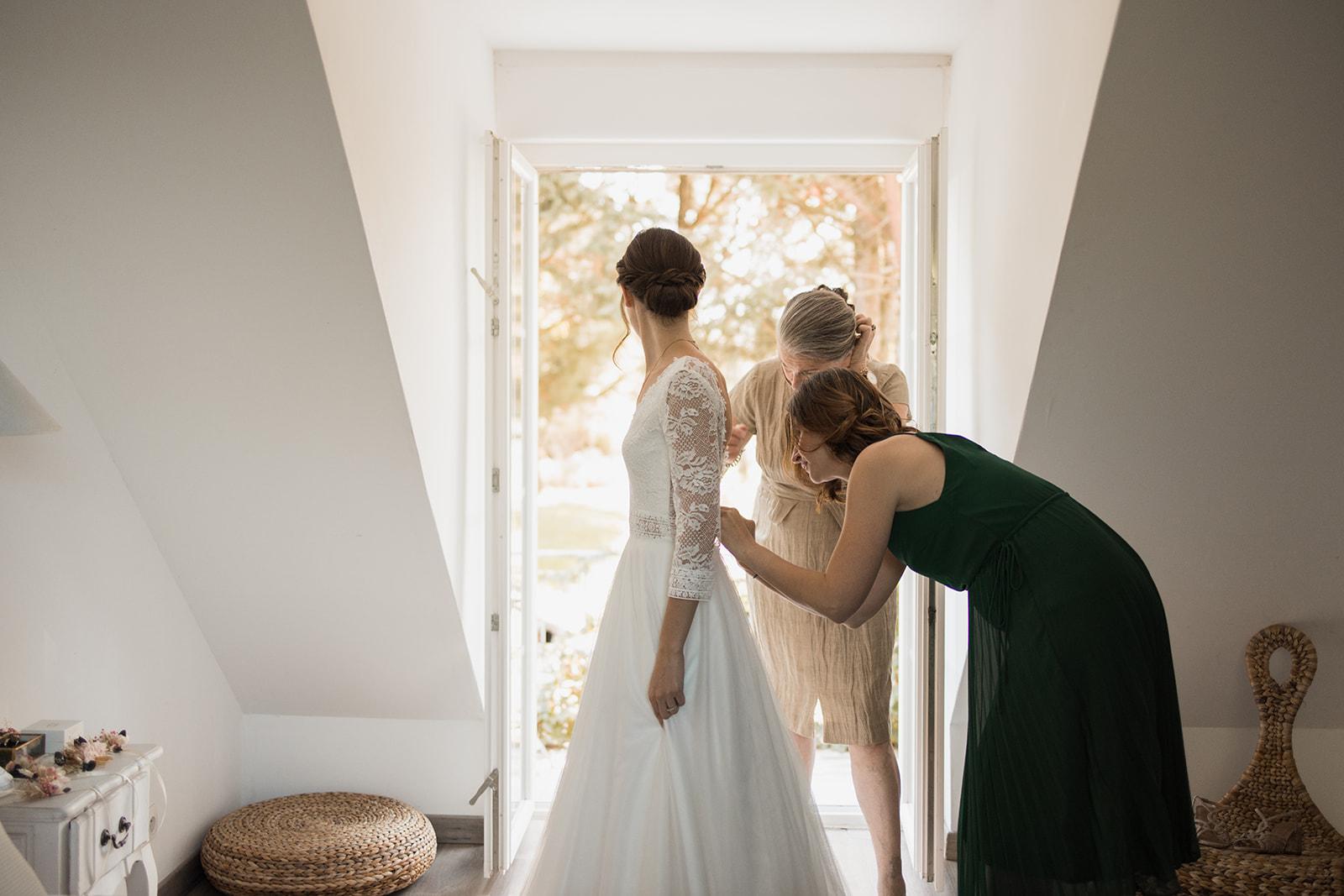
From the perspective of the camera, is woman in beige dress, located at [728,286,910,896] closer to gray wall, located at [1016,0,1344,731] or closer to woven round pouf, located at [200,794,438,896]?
gray wall, located at [1016,0,1344,731]

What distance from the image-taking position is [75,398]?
2.62 meters

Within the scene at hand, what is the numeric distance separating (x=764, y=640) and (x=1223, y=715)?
143 cm

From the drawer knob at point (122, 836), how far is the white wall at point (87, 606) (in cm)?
40

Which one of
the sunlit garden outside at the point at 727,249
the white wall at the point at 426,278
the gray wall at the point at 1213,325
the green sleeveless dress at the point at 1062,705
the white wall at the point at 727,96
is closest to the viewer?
the green sleeveless dress at the point at 1062,705

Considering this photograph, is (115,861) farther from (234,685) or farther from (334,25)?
(334,25)

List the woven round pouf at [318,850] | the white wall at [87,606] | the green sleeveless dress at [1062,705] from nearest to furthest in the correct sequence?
the green sleeveless dress at [1062,705]
the white wall at [87,606]
the woven round pouf at [318,850]

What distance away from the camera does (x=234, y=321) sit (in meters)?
2.43

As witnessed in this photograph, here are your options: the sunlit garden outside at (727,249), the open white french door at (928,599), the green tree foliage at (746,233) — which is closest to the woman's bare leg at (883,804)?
the open white french door at (928,599)

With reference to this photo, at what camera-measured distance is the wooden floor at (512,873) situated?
Result: 10.2 ft

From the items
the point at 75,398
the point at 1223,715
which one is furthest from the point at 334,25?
the point at 1223,715

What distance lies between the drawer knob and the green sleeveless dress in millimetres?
1528

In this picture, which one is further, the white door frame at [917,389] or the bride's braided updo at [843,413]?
the white door frame at [917,389]

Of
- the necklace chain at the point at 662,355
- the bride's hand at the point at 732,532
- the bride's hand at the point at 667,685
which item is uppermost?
the necklace chain at the point at 662,355

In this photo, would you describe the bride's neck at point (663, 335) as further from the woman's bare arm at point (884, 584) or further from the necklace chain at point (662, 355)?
the woman's bare arm at point (884, 584)
